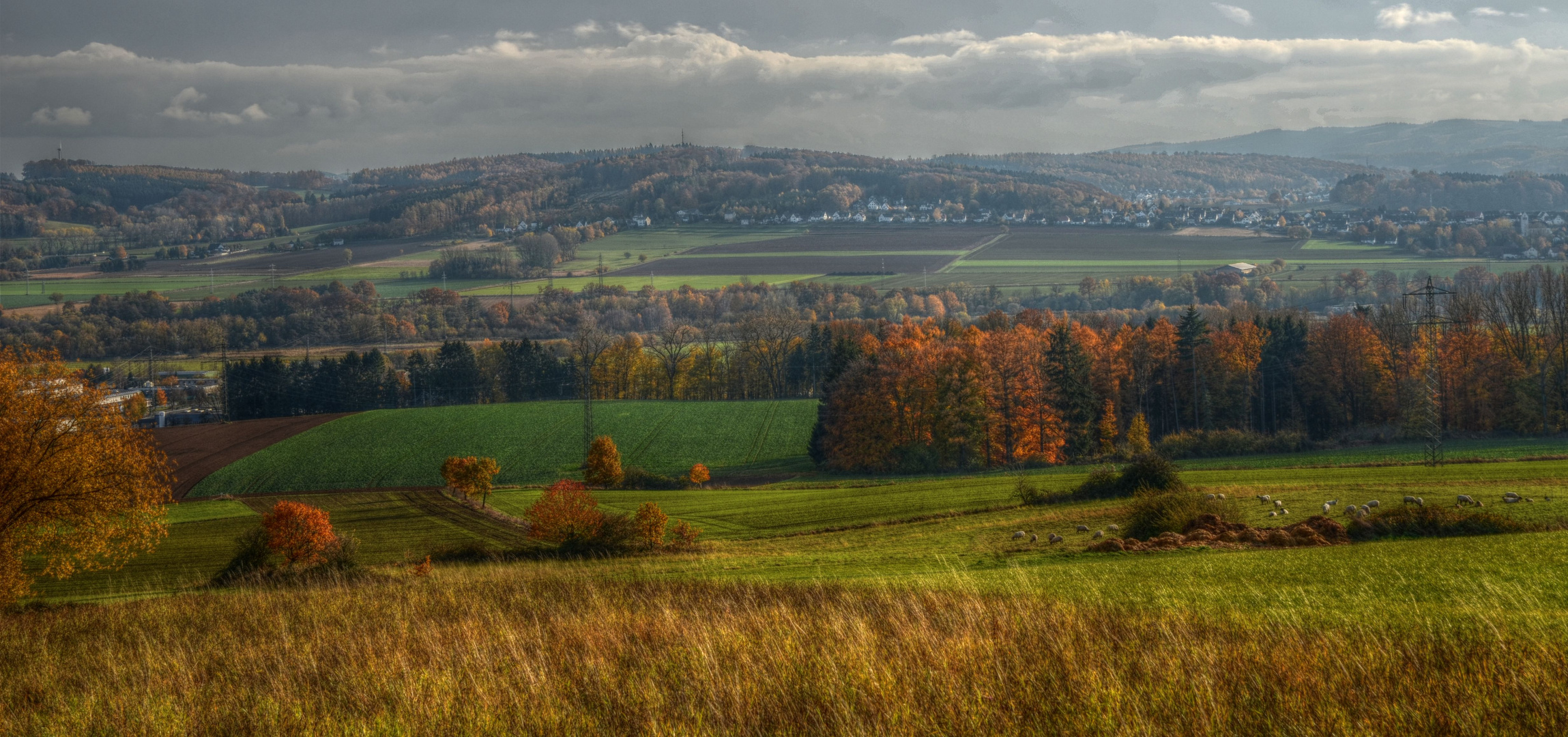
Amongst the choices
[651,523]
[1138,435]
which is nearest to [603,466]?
[651,523]

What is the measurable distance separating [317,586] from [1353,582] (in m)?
19.1

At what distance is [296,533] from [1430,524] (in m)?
37.4

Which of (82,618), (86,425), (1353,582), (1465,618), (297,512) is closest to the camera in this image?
Result: (1465,618)

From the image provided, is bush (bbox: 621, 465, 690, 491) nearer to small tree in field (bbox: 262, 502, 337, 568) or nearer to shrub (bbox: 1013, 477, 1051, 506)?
small tree in field (bbox: 262, 502, 337, 568)

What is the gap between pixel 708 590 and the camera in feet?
51.0

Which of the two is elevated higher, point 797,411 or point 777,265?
point 777,265

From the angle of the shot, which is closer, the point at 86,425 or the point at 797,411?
the point at 86,425

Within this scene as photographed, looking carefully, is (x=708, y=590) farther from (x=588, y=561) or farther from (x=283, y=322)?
(x=283, y=322)

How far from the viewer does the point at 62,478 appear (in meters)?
25.0

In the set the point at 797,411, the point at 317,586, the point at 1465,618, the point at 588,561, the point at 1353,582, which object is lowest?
the point at 797,411

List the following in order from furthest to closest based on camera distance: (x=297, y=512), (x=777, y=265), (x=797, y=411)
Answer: (x=777, y=265) → (x=797, y=411) → (x=297, y=512)

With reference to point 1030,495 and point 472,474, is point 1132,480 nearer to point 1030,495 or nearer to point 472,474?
point 1030,495

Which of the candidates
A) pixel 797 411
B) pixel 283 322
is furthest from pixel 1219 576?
pixel 283 322

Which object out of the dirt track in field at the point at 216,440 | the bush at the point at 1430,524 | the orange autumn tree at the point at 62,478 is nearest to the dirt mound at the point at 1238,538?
the bush at the point at 1430,524
